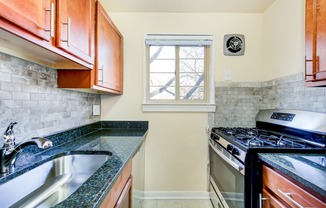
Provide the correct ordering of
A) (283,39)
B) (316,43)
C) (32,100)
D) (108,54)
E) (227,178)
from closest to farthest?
(316,43)
(32,100)
(227,178)
(108,54)
(283,39)

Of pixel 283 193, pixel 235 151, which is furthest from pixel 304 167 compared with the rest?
pixel 235 151

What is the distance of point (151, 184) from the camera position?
2551 millimetres

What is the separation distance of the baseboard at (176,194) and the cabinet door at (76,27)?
1778mm

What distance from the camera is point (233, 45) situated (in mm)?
2504

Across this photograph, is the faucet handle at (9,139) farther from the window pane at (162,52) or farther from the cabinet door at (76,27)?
the window pane at (162,52)

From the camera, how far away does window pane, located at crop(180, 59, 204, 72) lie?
264cm

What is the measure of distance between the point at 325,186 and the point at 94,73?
1.47m

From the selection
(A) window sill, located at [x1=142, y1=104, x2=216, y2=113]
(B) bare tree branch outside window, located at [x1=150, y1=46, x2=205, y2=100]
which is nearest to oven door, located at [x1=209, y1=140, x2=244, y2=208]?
(A) window sill, located at [x1=142, y1=104, x2=216, y2=113]

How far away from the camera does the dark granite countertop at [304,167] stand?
847 millimetres

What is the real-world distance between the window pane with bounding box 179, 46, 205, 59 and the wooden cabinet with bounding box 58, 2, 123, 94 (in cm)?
83

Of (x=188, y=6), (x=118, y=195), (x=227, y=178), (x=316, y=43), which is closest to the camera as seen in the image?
(x=118, y=195)

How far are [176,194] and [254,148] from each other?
59.1 inches

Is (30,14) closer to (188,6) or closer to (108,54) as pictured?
(108,54)

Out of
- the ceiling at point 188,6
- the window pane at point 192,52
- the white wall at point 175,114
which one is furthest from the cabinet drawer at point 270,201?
the ceiling at point 188,6
